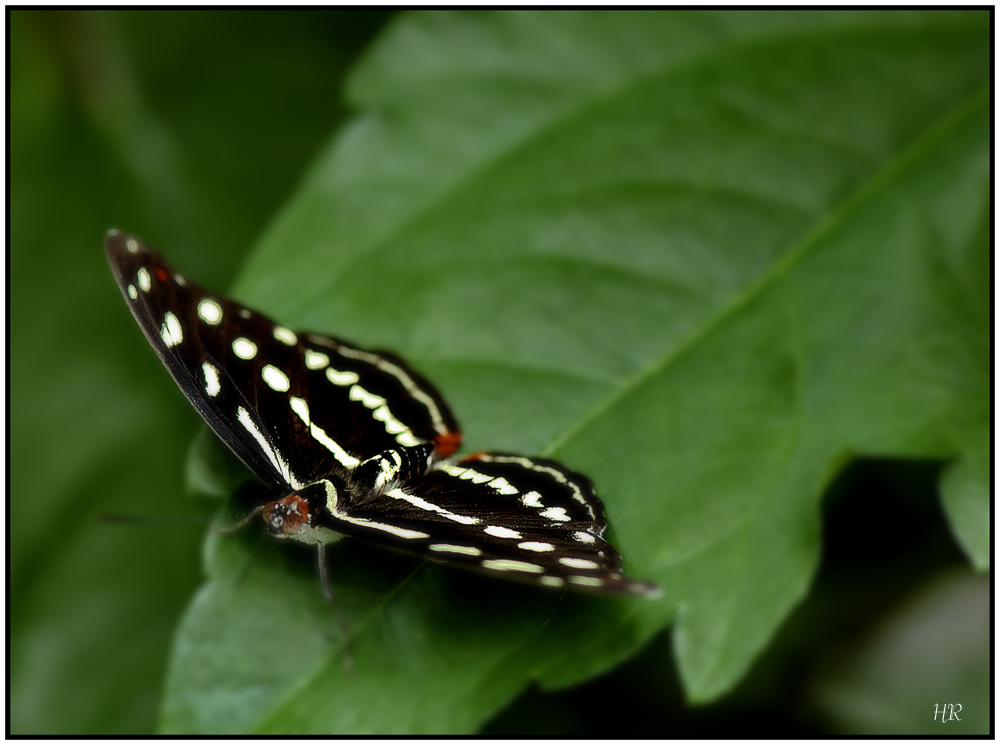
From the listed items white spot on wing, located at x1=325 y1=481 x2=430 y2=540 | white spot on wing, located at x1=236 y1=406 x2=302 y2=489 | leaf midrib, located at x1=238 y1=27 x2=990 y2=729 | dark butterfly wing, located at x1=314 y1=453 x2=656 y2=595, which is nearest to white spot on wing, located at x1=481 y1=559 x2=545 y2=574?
dark butterfly wing, located at x1=314 y1=453 x2=656 y2=595

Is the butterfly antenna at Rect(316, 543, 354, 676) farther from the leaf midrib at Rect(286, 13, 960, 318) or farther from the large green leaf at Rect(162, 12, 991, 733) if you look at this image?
the leaf midrib at Rect(286, 13, 960, 318)

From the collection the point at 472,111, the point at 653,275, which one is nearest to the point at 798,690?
the point at 653,275

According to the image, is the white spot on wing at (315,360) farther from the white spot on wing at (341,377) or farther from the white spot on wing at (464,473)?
the white spot on wing at (464,473)

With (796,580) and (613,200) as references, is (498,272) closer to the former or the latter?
(613,200)

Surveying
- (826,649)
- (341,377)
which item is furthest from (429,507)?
(826,649)

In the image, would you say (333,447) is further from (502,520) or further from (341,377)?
(502,520)

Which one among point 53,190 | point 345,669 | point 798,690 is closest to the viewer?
point 345,669
